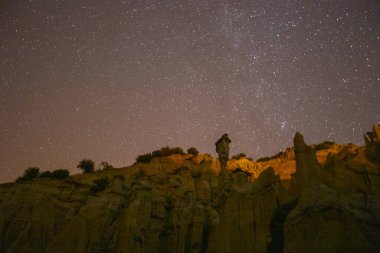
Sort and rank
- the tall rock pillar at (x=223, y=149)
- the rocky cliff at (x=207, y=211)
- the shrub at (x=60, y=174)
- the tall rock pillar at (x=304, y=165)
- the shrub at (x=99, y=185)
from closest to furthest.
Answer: the rocky cliff at (x=207, y=211)
the tall rock pillar at (x=304, y=165)
the shrub at (x=99, y=185)
the tall rock pillar at (x=223, y=149)
the shrub at (x=60, y=174)

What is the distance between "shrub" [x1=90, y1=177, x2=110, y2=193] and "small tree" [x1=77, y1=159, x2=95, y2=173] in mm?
9438

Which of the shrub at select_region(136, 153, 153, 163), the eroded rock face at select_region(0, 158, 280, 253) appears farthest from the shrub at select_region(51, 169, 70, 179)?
the shrub at select_region(136, 153, 153, 163)

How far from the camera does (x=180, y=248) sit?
124 ft

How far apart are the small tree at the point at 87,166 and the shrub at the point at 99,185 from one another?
944 cm

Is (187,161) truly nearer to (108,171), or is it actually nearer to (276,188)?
(108,171)

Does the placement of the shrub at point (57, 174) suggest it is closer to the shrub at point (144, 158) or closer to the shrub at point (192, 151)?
the shrub at point (144, 158)

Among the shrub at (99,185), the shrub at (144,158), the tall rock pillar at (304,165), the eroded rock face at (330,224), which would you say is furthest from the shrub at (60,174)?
the eroded rock face at (330,224)

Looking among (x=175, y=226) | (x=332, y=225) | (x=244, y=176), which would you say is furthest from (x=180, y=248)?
(x=332, y=225)

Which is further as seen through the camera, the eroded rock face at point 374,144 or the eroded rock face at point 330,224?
the eroded rock face at point 374,144

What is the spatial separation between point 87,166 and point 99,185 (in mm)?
11781

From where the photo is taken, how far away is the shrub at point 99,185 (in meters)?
47.4

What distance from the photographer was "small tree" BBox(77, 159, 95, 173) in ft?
191

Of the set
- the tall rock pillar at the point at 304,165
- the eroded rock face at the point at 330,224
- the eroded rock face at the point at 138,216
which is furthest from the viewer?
the eroded rock face at the point at 138,216

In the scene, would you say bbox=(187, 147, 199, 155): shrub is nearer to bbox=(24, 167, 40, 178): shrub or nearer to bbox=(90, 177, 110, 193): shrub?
bbox=(90, 177, 110, 193): shrub
